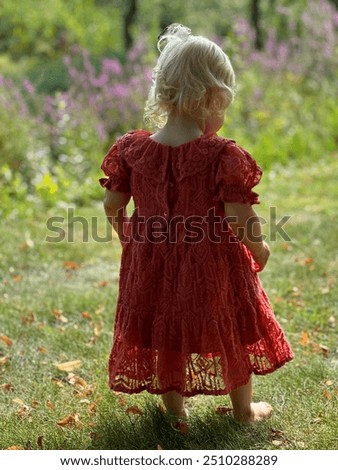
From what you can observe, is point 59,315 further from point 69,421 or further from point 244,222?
point 244,222

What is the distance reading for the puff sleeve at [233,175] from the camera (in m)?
2.66

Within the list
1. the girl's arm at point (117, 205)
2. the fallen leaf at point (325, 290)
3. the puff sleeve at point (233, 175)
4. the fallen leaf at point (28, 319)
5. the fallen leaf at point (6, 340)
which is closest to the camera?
the puff sleeve at point (233, 175)

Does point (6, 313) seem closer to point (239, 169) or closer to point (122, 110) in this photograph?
point (239, 169)

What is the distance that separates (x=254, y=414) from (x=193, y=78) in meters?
1.28

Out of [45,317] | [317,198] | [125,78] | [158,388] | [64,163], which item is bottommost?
[158,388]

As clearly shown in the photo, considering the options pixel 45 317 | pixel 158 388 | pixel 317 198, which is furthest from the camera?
pixel 317 198

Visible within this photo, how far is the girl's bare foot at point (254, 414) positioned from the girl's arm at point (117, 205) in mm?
852

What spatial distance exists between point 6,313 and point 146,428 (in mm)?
1621

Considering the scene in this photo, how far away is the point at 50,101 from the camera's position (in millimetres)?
7562

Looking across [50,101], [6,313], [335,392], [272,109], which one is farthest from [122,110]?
[335,392]

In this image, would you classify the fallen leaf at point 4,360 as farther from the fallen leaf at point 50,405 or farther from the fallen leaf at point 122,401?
the fallen leaf at point 122,401

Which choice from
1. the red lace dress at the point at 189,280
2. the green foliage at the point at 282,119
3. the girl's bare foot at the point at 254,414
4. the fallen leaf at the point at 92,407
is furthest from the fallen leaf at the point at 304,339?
the green foliage at the point at 282,119

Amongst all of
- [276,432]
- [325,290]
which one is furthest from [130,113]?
[276,432]

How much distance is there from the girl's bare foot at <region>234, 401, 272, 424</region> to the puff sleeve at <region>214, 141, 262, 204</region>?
825 millimetres
